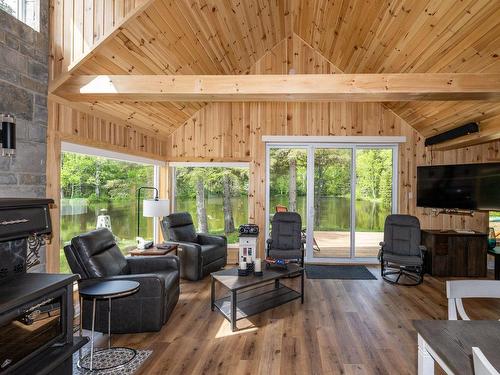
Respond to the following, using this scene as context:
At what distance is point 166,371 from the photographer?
2.50m

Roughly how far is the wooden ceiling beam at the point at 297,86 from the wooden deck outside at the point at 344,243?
3425 millimetres

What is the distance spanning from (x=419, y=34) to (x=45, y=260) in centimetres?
453

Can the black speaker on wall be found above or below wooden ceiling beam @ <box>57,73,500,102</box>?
below

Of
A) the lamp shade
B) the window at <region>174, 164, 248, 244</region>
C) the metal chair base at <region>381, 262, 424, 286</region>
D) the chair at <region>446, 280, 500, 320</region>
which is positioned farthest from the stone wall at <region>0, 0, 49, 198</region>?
the metal chair base at <region>381, 262, 424, 286</region>

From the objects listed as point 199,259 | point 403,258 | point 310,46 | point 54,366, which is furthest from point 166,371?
point 310,46

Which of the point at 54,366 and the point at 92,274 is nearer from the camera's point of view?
the point at 54,366

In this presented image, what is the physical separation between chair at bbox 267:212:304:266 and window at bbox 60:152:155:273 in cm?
225

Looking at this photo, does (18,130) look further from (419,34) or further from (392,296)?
(392,296)

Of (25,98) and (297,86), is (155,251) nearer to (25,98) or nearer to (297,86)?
(25,98)

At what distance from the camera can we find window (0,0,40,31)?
8.63ft

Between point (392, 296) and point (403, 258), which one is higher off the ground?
point (403, 258)

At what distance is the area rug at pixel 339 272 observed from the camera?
5.09 meters

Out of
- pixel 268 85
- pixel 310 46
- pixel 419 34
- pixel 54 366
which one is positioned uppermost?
pixel 310 46

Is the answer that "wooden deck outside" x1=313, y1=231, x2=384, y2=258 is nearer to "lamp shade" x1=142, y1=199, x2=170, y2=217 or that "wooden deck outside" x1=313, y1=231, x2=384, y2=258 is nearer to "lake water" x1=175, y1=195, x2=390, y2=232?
"lake water" x1=175, y1=195, x2=390, y2=232
